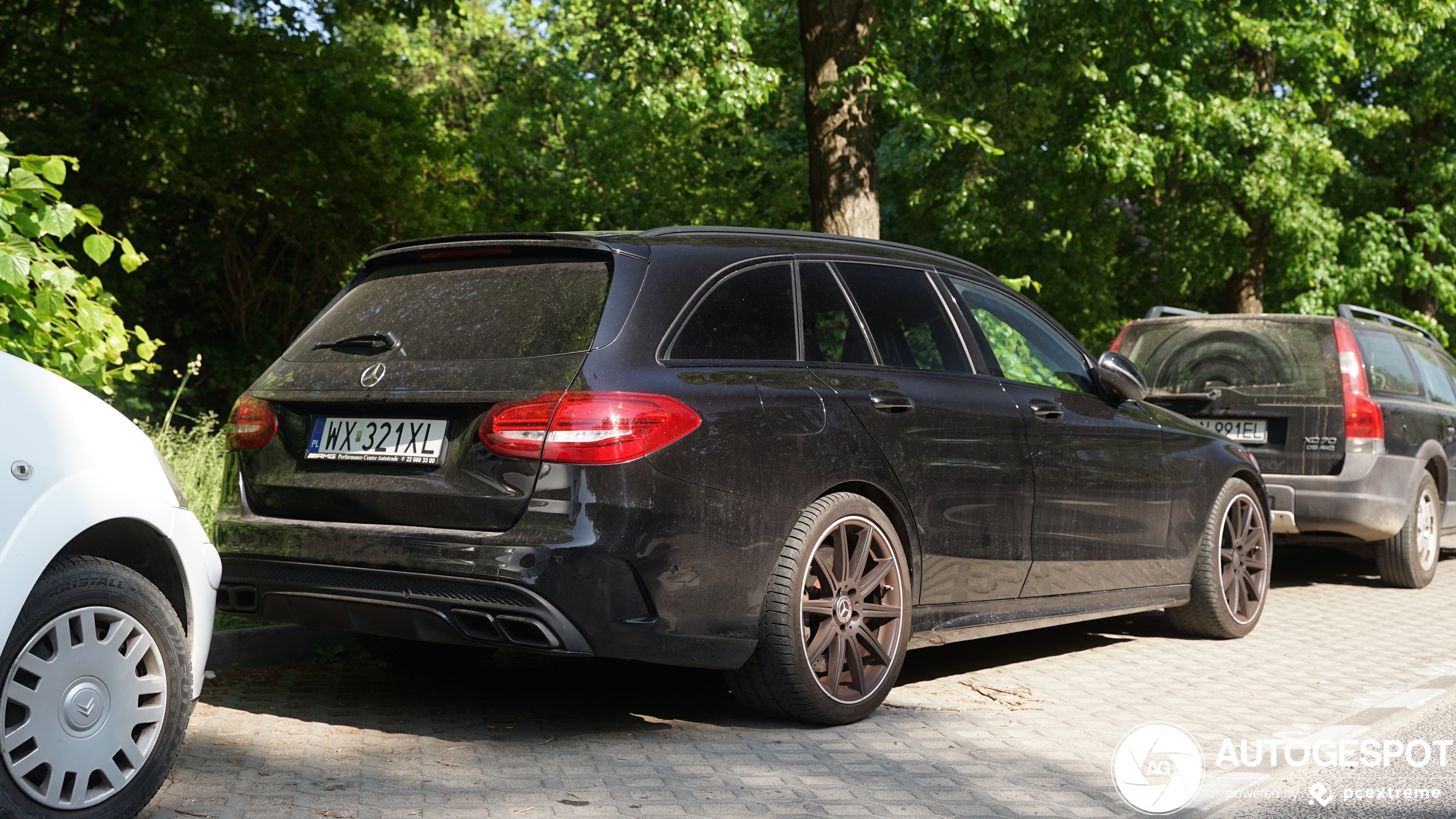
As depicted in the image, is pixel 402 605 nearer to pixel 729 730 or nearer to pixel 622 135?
pixel 729 730

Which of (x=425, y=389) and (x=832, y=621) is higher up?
(x=425, y=389)

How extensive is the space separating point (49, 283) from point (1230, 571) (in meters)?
Result: 5.95

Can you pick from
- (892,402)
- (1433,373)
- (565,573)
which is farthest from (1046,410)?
(1433,373)

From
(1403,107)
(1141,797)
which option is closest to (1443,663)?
(1141,797)

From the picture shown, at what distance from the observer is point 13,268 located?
5.84 meters

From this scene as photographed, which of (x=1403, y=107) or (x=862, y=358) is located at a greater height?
(x=1403, y=107)

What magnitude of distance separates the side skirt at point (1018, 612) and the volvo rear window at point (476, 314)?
1.81 metres

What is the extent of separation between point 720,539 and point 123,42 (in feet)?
37.4

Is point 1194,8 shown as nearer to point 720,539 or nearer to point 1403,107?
point 1403,107

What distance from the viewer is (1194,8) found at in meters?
14.0

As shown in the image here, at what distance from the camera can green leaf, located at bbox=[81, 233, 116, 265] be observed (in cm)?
614

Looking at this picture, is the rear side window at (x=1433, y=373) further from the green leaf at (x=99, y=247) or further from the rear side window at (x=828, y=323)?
the green leaf at (x=99, y=247)

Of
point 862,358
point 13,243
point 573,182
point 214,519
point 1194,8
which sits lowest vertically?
point 214,519

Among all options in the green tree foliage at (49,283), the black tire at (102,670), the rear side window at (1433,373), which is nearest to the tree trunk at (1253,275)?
the rear side window at (1433,373)
